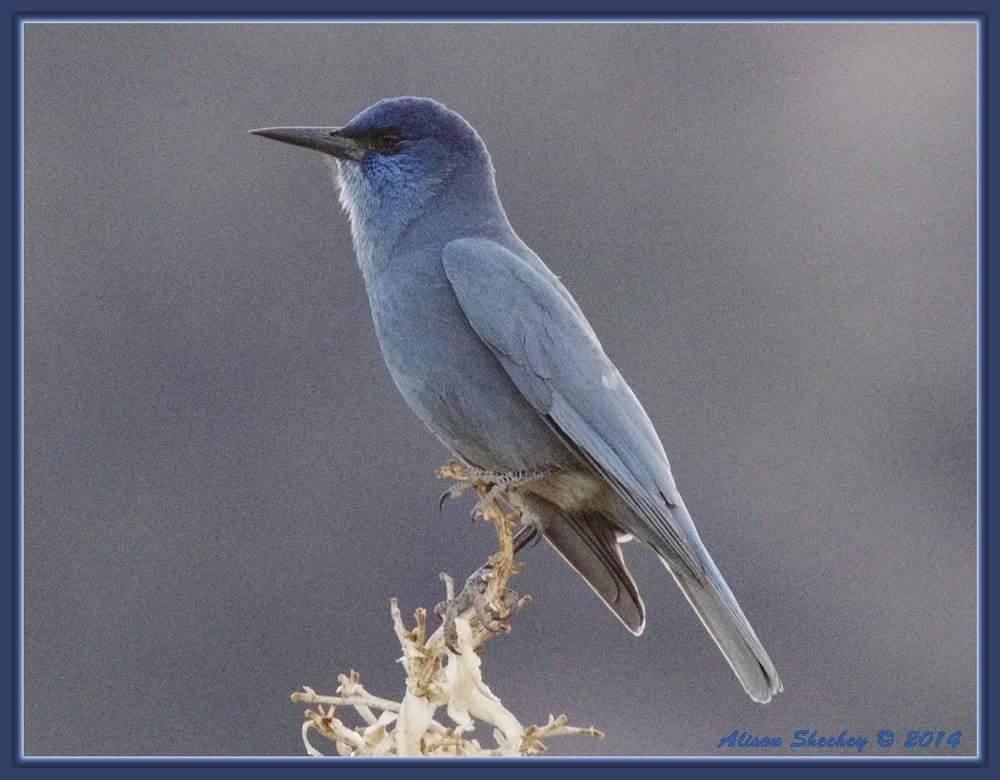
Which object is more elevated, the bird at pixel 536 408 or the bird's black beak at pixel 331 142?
the bird's black beak at pixel 331 142

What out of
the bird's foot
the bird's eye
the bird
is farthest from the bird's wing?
the bird's eye

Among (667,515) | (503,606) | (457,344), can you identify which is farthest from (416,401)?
(503,606)

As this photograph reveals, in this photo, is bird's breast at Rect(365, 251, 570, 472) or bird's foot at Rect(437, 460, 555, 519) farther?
bird's breast at Rect(365, 251, 570, 472)

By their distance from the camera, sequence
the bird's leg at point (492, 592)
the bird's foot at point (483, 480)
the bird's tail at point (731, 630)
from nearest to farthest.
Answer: the bird's leg at point (492, 592) → the bird's foot at point (483, 480) → the bird's tail at point (731, 630)

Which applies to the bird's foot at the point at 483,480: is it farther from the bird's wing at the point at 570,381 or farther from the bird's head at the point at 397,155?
the bird's head at the point at 397,155

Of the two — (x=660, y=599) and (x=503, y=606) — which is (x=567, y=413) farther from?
(x=660, y=599)

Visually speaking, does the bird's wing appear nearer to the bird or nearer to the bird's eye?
the bird

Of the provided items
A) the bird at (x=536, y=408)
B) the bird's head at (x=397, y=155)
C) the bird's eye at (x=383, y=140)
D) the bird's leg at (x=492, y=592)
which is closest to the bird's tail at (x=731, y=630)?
the bird at (x=536, y=408)

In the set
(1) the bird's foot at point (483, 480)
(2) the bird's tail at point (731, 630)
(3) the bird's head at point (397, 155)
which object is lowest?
(2) the bird's tail at point (731, 630)

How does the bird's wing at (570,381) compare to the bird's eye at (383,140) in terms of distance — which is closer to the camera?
the bird's wing at (570,381)
